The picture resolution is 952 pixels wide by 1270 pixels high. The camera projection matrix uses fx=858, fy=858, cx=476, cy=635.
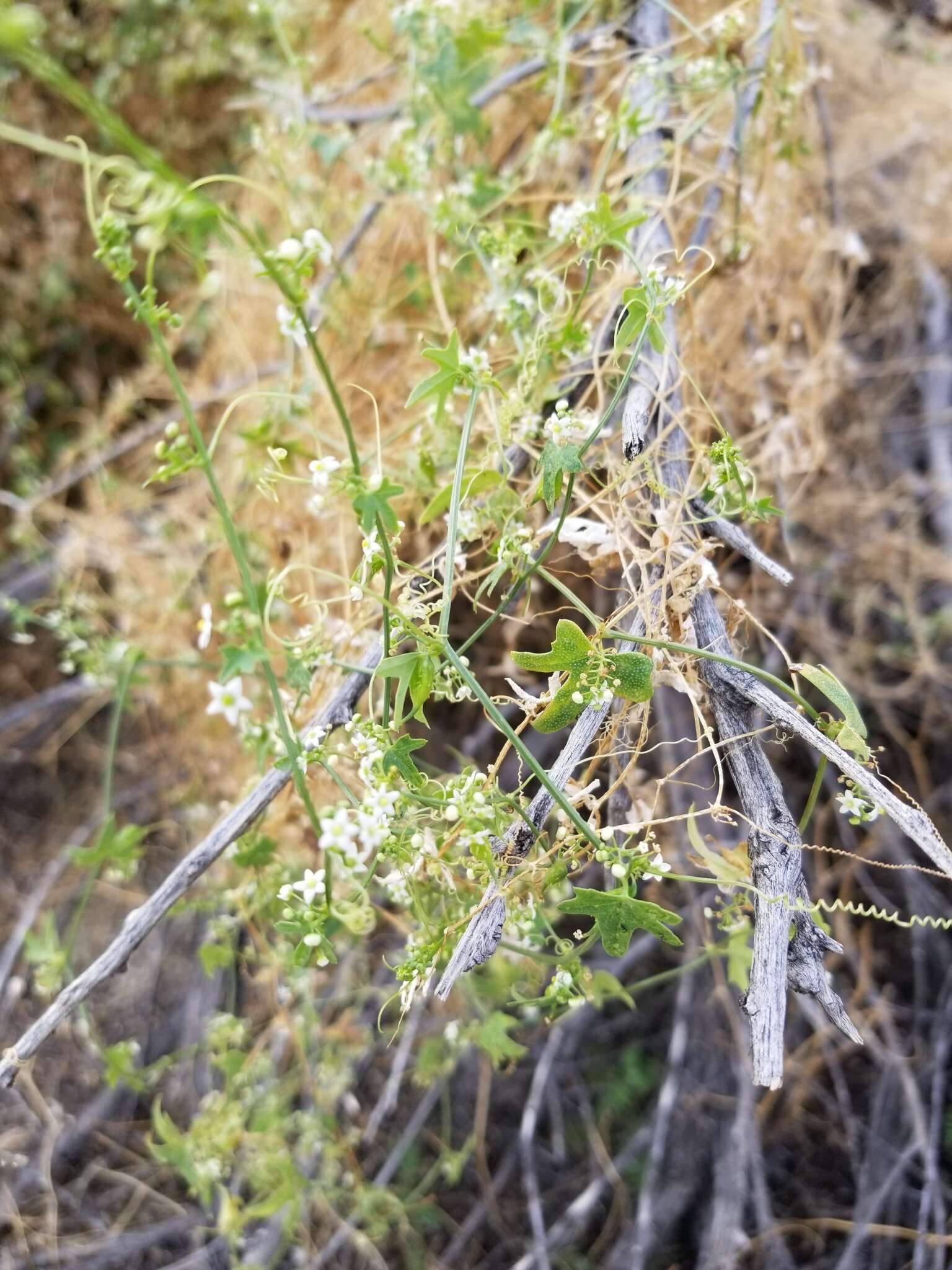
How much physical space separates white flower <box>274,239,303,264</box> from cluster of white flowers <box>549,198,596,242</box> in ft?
0.94

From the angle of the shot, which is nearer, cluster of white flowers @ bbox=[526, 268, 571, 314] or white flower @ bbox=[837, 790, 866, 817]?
white flower @ bbox=[837, 790, 866, 817]

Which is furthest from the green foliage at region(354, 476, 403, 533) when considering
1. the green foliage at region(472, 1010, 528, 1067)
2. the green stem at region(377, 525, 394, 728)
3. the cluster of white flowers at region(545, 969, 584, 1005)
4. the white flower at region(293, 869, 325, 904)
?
the green foliage at region(472, 1010, 528, 1067)

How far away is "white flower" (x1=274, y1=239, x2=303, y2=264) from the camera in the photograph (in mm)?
514

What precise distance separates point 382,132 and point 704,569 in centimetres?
100

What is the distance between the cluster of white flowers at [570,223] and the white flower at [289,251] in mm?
286

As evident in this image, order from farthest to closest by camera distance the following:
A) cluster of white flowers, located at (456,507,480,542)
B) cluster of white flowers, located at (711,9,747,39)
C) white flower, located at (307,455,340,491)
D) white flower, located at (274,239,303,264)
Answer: cluster of white flowers, located at (711,9,747,39) → cluster of white flowers, located at (456,507,480,542) → white flower, located at (307,455,340,491) → white flower, located at (274,239,303,264)

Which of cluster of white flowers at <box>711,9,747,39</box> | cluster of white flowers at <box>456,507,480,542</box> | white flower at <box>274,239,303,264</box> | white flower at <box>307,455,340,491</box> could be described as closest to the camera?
white flower at <box>274,239,303,264</box>

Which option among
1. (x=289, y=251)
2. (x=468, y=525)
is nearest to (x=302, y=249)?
(x=289, y=251)

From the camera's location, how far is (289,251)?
517 millimetres

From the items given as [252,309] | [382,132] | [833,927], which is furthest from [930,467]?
[252,309]

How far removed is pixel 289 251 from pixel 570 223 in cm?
40

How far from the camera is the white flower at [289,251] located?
1.69 feet

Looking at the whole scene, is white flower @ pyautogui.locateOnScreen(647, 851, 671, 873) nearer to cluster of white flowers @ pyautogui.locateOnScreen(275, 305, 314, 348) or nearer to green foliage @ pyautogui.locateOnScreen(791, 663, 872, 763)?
green foliage @ pyautogui.locateOnScreen(791, 663, 872, 763)

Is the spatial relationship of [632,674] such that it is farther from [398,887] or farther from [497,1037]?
[497,1037]
